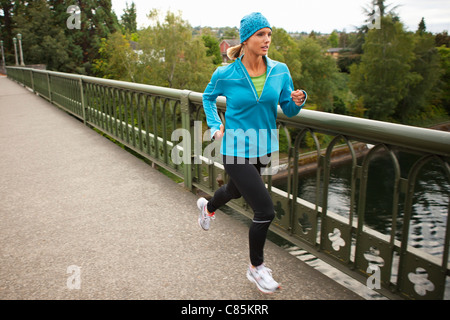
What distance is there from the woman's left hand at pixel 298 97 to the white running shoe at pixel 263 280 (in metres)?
1.10

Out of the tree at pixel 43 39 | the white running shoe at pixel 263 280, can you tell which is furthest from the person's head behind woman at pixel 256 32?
the tree at pixel 43 39

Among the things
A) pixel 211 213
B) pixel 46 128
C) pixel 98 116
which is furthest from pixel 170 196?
pixel 46 128

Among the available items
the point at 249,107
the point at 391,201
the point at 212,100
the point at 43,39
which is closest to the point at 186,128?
the point at 212,100

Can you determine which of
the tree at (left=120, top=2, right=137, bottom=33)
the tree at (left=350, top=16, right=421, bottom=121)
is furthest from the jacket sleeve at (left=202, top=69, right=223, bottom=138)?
the tree at (left=120, top=2, right=137, bottom=33)

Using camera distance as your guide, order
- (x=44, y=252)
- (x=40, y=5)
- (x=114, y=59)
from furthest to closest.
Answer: (x=40, y=5) < (x=114, y=59) < (x=44, y=252)

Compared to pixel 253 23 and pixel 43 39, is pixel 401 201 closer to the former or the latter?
pixel 253 23

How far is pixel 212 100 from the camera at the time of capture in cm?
285

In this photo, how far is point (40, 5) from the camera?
2121 inches

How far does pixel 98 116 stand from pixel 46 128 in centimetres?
200

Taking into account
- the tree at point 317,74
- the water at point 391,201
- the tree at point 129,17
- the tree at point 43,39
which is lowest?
the water at point 391,201

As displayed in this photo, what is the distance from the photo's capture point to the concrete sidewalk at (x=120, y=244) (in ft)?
9.15

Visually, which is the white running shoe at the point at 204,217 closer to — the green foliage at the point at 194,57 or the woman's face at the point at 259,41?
the woman's face at the point at 259,41

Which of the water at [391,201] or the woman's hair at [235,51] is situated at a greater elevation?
the woman's hair at [235,51]

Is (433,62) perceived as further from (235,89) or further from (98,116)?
(235,89)
